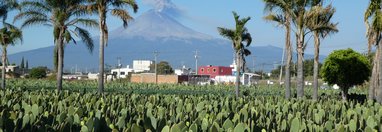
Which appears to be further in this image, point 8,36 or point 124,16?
point 8,36

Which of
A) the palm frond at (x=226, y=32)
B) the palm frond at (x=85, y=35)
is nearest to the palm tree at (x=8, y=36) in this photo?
the palm frond at (x=85, y=35)

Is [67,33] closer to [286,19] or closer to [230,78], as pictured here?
[286,19]

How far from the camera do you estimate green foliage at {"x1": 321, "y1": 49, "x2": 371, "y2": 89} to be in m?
25.0

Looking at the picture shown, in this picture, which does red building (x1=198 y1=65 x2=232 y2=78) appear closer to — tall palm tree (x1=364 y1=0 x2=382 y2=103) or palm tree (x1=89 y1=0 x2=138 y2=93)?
palm tree (x1=89 y1=0 x2=138 y2=93)

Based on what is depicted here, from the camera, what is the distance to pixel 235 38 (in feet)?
92.8

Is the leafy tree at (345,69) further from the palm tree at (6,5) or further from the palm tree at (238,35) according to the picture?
the palm tree at (6,5)

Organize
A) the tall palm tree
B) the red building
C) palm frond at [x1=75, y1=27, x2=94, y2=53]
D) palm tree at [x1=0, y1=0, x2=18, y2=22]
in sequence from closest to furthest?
1. the tall palm tree
2. palm frond at [x1=75, y1=27, x2=94, y2=53]
3. palm tree at [x1=0, y1=0, x2=18, y2=22]
4. the red building

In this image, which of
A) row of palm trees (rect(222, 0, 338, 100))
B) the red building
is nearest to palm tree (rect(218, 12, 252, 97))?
row of palm trees (rect(222, 0, 338, 100))

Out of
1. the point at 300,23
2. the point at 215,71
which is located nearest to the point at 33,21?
the point at 300,23

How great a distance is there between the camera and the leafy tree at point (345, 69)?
24.9 m

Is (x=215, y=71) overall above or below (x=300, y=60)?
above

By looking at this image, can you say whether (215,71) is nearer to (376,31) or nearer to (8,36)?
(8,36)

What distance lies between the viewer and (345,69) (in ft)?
83.3

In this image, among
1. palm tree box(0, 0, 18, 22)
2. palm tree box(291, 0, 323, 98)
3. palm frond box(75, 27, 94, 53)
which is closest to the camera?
palm tree box(291, 0, 323, 98)
